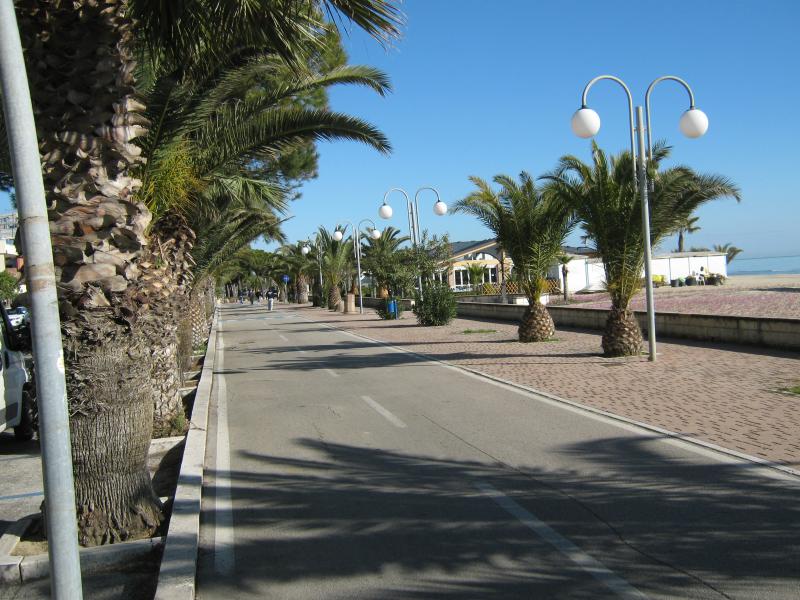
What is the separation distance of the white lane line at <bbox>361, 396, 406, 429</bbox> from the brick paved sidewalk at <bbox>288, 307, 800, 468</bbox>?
276 centimetres

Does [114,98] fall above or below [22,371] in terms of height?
above

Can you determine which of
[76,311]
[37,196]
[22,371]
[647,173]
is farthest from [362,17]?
[647,173]

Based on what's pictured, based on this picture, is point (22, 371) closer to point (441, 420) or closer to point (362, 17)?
point (441, 420)

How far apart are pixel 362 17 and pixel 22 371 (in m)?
6.51

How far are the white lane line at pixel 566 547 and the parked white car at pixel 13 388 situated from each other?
20.1ft

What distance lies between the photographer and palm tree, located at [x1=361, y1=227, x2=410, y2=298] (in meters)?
36.1

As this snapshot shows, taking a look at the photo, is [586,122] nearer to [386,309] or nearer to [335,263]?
[386,309]

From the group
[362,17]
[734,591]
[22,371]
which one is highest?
[362,17]

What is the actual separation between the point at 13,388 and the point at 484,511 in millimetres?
6552

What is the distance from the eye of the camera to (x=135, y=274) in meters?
5.76

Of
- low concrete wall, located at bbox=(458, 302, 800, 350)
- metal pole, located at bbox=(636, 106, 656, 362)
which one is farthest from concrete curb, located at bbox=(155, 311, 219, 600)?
low concrete wall, located at bbox=(458, 302, 800, 350)

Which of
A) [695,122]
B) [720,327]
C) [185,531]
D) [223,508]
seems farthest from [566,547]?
[720,327]

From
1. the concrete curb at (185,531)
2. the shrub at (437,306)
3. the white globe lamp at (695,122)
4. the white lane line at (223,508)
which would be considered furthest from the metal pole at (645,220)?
the shrub at (437,306)

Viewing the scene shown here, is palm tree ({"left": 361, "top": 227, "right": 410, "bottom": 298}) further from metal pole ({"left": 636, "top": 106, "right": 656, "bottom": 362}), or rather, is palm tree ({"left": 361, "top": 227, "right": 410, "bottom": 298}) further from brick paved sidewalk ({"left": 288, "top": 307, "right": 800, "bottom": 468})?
metal pole ({"left": 636, "top": 106, "right": 656, "bottom": 362})
